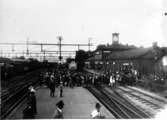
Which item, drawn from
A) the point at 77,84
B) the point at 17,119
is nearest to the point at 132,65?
the point at 77,84

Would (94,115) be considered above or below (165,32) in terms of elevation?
below

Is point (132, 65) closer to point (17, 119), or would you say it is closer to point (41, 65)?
point (17, 119)

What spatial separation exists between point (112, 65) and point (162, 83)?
2098 cm

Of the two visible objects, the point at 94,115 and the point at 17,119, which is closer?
the point at 94,115

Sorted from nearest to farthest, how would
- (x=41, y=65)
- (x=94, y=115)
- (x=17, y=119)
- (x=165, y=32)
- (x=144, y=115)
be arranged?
1. (x=165, y=32)
2. (x=94, y=115)
3. (x=17, y=119)
4. (x=144, y=115)
5. (x=41, y=65)

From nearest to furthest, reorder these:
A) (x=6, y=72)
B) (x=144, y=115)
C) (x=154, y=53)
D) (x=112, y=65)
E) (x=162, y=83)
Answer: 1. (x=144, y=115)
2. (x=162, y=83)
3. (x=6, y=72)
4. (x=154, y=53)
5. (x=112, y=65)

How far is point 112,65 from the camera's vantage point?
42031 mm

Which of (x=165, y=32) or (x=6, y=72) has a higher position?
(x=165, y=32)

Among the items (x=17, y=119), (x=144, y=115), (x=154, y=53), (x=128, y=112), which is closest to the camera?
(x=17, y=119)

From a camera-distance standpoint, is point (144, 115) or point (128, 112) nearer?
point (144, 115)

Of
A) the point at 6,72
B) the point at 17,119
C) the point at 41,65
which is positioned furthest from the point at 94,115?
the point at 41,65

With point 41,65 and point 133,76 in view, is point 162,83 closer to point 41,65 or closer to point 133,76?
point 133,76

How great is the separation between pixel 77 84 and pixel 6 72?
8.32 m

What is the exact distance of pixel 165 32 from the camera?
339 inches
